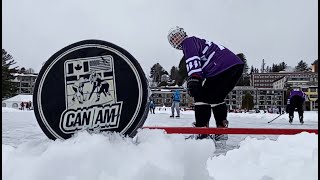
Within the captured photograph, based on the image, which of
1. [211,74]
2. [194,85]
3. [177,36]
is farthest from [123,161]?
[177,36]

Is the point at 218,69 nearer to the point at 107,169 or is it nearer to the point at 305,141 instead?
the point at 305,141

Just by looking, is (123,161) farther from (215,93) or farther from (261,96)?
(261,96)

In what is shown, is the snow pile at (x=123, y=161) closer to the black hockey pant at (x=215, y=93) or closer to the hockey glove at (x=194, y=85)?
the hockey glove at (x=194, y=85)

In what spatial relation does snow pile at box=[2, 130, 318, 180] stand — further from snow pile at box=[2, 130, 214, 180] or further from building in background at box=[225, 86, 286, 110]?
building in background at box=[225, 86, 286, 110]

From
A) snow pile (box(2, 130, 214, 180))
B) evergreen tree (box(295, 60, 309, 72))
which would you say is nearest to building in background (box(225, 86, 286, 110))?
evergreen tree (box(295, 60, 309, 72))

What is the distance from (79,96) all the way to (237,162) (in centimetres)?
124

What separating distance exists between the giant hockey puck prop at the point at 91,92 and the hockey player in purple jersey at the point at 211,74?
1909 mm

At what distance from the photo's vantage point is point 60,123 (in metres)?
2.39

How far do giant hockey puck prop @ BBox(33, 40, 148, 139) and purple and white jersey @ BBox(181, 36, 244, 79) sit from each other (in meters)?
1.93

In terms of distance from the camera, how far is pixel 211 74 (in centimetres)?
442

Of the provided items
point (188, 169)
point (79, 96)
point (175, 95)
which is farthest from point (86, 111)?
point (175, 95)

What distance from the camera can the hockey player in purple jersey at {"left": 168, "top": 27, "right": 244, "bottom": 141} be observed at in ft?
14.3

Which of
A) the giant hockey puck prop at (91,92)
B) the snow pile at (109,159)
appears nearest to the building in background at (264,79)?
the giant hockey puck prop at (91,92)

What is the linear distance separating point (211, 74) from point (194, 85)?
34cm
